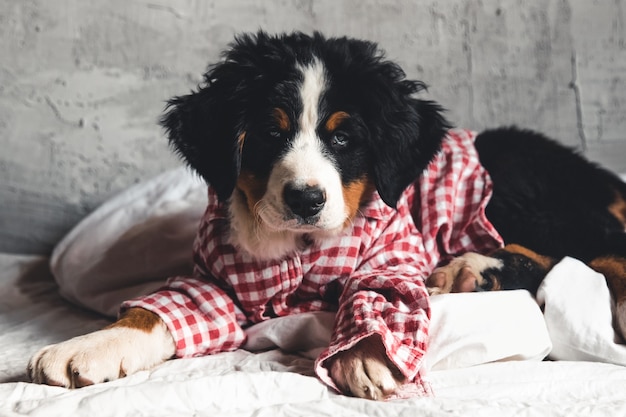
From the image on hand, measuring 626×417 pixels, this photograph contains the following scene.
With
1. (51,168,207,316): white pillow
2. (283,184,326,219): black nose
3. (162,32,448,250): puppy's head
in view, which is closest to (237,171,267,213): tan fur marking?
(162,32,448,250): puppy's head

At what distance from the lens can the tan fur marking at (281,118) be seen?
1.90 m

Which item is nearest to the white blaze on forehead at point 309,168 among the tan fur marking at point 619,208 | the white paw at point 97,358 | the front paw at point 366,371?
the front paw at point 366,371

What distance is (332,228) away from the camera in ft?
6.41

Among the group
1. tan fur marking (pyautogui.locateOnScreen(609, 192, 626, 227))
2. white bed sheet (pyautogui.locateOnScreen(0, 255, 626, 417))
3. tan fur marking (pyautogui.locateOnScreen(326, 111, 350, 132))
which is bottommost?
white bed sheet (pyautogui.locateOnScreen(0, 255, 626, 417))

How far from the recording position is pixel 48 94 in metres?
3.31

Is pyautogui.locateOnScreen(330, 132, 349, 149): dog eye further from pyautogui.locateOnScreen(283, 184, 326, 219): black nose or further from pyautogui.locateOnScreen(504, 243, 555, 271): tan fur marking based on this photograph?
A: pyautogui.locateOnScreen(504, 243, 555, 271): tan fur marking

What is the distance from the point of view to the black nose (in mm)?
1812

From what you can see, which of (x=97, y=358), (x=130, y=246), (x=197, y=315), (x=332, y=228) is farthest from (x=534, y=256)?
(x=130, y=246)

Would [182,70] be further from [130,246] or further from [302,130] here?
[302,130]

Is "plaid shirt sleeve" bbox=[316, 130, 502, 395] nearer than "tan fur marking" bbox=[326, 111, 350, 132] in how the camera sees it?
Yes

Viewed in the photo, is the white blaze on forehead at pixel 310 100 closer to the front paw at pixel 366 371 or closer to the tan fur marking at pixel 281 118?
the tan fur marking at pixel 281 118

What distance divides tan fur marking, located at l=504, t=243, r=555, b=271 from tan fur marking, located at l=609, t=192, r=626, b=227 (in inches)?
11.2

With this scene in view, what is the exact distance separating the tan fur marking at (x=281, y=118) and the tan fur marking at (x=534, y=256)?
856 millimetres

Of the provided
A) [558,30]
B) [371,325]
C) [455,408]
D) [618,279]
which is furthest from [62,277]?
[558,30]
